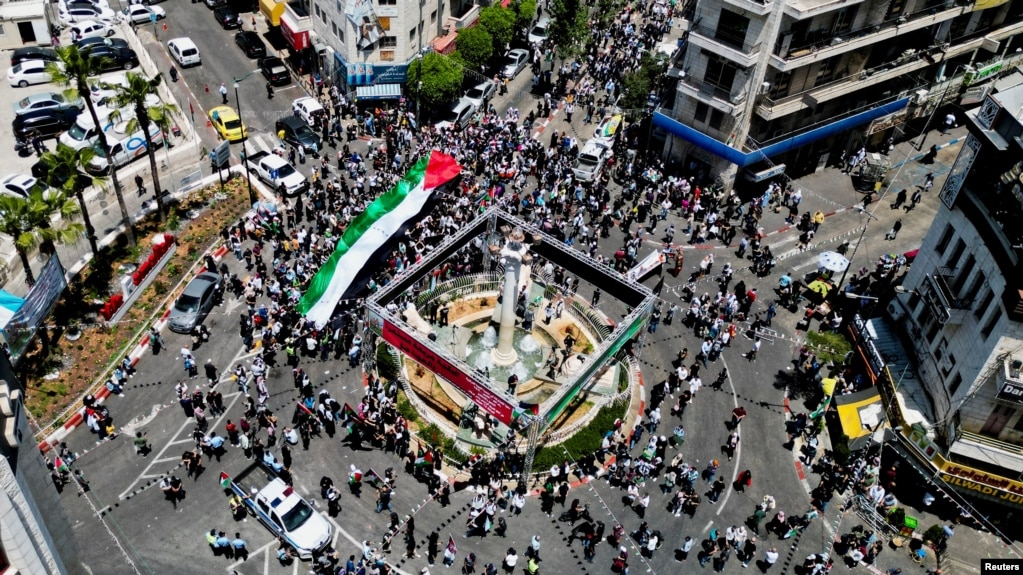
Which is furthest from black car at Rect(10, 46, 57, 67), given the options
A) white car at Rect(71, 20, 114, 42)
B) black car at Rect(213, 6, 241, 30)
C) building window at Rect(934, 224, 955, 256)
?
building window at Rect(934, 224, 955, 256)

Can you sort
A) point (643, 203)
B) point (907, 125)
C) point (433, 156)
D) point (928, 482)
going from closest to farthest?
point (928, 482) → point (433, 156) → point (643, 203) → point (907, 125)

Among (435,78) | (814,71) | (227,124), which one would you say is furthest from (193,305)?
(814,71)

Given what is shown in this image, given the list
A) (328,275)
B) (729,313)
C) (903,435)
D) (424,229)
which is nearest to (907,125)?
(729,313)

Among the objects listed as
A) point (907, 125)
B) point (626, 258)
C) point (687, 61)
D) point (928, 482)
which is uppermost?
point (687, 61)

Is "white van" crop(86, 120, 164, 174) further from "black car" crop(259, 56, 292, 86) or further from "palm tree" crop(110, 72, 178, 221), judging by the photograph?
"black car" crop(259, 56, 292, 86)

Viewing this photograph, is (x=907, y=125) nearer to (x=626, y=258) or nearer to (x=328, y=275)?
(x=626, y=258)

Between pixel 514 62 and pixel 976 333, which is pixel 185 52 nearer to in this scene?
pixel 514 62

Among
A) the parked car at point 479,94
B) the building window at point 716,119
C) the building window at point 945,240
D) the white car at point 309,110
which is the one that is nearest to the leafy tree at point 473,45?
the parked car at point 479,94
